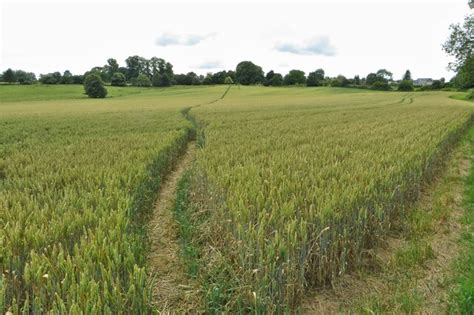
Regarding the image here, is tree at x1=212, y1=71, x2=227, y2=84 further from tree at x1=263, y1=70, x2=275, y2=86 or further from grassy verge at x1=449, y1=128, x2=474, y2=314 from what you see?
grassy verge at x1=449, y1=128, x2=474, y2=314

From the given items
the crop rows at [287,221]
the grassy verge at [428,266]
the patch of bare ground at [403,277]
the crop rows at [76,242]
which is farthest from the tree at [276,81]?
the patch of bare ground at [403,277]

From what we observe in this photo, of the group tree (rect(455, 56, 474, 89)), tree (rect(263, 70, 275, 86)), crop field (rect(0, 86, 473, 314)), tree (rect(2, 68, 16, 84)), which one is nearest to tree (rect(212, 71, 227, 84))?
tree (rect(263, 70, 275, 86))

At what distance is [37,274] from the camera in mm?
2854

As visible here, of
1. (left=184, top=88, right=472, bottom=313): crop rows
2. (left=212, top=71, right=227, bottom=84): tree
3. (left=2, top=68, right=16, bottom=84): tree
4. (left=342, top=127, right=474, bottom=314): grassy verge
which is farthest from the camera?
(left=212, top=71, right=227, bottom=84): tree

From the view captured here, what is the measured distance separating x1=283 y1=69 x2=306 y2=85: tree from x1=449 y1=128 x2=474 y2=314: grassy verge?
415 ft

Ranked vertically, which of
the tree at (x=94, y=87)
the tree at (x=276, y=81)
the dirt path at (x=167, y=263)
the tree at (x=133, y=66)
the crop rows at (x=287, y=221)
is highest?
the tree at (x=133, y=66)

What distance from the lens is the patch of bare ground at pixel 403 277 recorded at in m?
3.56

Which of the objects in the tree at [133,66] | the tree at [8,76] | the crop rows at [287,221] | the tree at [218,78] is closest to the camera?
the crop rows at [287,221]

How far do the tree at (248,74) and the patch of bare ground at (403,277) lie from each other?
5047 inches

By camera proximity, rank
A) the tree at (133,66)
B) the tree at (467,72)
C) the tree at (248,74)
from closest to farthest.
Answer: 1. the tree at (467,72)
2. the tree at (248,74)
3. the tree at (133,66)

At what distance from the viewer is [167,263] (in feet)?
15.6

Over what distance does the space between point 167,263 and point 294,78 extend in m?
131

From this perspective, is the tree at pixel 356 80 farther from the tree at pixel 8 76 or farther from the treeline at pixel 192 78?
the tree at pixel 8 76

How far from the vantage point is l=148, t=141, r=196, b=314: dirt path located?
3.62 m
